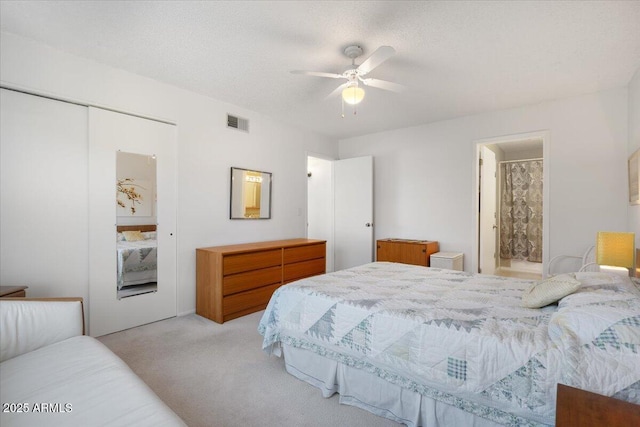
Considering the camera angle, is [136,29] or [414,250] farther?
[414,250]

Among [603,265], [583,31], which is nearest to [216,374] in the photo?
[603,265]

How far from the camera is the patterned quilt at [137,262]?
2935mm

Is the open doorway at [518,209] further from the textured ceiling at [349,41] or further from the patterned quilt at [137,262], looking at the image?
the patterned quilt at [137,262]

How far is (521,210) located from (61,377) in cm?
689

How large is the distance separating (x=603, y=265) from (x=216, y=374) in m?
3.28

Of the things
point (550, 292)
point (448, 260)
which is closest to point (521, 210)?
point (448, 260)

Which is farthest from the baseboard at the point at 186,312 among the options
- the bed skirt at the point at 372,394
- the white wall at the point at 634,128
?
the white wall at the point at 634,128

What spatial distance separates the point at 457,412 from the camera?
145 cm

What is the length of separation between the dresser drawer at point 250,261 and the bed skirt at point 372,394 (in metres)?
1.31

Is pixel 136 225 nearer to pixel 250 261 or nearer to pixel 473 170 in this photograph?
pixel 250 261

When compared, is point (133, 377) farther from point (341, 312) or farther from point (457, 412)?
point (457, 412)

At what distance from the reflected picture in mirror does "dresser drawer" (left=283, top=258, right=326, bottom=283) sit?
152 centimetres

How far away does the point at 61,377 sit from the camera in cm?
129

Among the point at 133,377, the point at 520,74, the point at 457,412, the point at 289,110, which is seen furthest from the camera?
the point at 289,110
